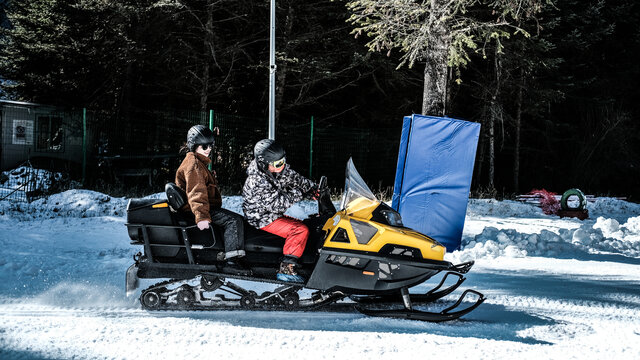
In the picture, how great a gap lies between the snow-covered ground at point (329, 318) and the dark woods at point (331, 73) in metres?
8.32

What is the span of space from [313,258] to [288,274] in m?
0.29

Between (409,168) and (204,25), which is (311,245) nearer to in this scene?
(409,168)

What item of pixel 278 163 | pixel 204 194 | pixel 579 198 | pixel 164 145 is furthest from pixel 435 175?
pixel 164 145

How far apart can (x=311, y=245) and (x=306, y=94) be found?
637 inches

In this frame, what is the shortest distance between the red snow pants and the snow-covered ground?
614 mm

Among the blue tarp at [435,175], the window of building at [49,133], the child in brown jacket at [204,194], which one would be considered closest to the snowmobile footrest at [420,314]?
the child in brown jacket at [204,194]

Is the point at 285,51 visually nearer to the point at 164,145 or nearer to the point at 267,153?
the point at 164,145

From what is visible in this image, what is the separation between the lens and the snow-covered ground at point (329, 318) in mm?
4285

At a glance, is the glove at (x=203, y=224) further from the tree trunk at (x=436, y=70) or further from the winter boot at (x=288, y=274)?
the tree trunk at (x=436, y=70)

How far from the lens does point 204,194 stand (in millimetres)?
5109

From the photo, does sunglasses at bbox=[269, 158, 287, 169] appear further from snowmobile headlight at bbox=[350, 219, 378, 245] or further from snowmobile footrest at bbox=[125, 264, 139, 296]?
snowmobile footrest at bbox=[125, 264, 139, 296]

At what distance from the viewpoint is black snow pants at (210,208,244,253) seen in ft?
17.2

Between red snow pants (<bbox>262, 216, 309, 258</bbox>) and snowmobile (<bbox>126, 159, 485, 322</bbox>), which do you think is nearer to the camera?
snowmobile (<bbox>126, 159, 485, 322</bbox>)

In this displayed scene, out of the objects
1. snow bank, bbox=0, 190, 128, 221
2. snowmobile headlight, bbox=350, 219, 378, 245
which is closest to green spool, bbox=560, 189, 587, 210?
snow bank, bbox=0, 190, 128, 221
